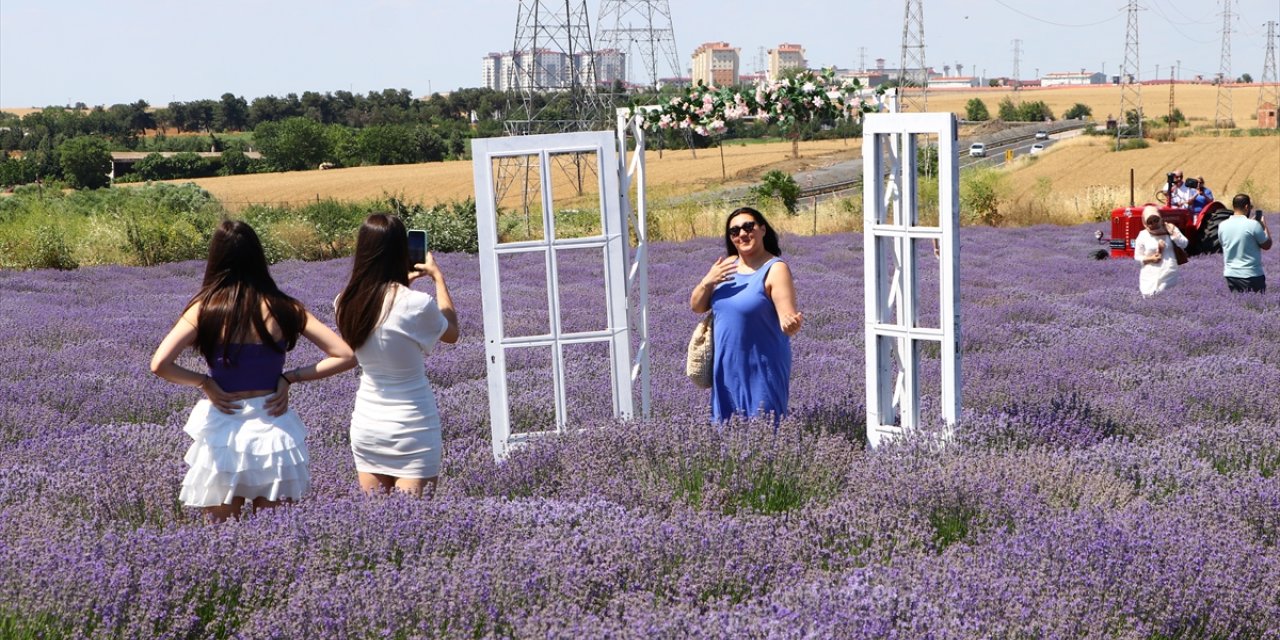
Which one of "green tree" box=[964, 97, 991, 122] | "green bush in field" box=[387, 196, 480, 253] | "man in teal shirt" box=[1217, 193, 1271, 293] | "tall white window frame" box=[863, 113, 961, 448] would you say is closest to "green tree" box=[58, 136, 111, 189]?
"green bush in field" box=[387, 196, 480, 253]

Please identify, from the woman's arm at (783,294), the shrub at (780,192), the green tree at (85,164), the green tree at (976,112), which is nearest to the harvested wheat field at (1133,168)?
the shrub at (780,192)

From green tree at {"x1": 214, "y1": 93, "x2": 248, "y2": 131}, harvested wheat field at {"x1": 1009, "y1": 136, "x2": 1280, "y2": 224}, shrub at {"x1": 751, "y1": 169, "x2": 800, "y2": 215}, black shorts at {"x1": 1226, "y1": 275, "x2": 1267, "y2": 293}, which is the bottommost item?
harvested wheat field at {"x1": 1009, "y1": 136, "x2": 1280, "y2": 224}

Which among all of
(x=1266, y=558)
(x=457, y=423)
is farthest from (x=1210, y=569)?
(x=457, y=423)

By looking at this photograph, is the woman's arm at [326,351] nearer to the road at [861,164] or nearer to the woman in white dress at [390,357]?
the woman in white dress at [390,357]

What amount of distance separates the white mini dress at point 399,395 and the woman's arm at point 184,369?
526mm

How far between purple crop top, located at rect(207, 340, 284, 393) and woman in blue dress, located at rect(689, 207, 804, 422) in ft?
6.57

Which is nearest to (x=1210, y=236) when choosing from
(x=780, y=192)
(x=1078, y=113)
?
(x=780, y=192)

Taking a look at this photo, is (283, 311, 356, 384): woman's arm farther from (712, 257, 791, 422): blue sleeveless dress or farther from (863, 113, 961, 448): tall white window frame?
(863, 113, 961, 448): tall white window frame

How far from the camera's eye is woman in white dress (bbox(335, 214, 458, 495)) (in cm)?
433

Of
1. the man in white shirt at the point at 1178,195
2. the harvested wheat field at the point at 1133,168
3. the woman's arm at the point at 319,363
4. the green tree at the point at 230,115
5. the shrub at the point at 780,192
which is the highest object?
the green tree at the point at 230,115

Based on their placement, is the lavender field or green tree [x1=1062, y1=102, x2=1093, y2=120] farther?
green tree [x1=1062, y1=102, x2=1093, y2=120]

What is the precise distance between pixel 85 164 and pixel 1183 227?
188 feet

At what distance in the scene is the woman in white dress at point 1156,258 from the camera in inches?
462

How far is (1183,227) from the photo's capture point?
18.2 m
